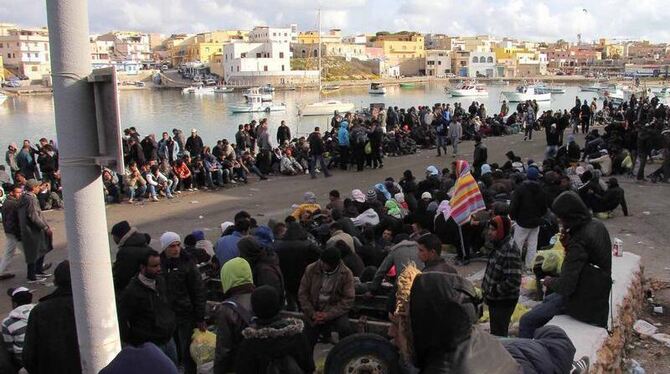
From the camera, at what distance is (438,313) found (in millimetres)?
2096

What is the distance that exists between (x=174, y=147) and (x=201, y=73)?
10317 centimetres

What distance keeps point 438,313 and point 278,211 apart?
1102cm

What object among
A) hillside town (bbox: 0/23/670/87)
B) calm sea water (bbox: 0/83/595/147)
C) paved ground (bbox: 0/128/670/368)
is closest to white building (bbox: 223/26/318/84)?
hillside town (bbox: 0/23/670/87)

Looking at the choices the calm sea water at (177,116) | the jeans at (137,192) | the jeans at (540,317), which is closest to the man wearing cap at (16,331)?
the jeans at (540,317)

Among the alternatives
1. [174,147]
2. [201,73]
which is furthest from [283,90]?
[174,147]

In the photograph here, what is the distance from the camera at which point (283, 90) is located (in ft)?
318

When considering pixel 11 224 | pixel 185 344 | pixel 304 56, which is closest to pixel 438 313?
pixel 185 344

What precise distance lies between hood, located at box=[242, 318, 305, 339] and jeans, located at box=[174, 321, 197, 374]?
1.59 metres

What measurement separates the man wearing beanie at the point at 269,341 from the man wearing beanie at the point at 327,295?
4.22 feet

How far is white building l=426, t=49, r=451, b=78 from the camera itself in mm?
131875

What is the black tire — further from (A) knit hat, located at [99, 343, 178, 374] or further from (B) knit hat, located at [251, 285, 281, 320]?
(A) knit hat, located at [99, 343, 178, 374]

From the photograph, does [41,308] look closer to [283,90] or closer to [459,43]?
[283,90]

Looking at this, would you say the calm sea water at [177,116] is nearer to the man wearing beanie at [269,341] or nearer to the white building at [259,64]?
the white building at [259,64]

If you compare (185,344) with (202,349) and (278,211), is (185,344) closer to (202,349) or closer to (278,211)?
(202,349)
